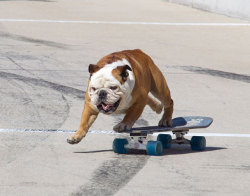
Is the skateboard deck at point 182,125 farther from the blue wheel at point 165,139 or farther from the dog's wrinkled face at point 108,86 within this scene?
the dog's wrinkled face at point 108,86

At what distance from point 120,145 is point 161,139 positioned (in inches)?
28.8

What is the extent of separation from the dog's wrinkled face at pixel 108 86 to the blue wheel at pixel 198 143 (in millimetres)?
1414

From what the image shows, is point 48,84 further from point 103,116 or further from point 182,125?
point 182,125

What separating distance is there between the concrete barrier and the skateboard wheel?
50.7 ft

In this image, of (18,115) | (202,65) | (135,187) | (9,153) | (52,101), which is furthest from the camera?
(202,65)

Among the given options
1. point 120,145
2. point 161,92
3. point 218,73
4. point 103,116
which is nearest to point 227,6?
point 218,73

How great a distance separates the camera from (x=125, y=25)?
915 inches

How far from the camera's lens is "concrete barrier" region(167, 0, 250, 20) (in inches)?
957

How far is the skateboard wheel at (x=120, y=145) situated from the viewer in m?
9.41

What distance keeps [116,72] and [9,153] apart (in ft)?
6.16

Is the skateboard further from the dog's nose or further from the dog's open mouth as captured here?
the dog's nose

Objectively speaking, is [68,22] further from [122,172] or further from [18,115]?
[122,172]

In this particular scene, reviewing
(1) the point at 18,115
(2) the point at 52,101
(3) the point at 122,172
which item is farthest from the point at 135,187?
(2) the point at 52,101

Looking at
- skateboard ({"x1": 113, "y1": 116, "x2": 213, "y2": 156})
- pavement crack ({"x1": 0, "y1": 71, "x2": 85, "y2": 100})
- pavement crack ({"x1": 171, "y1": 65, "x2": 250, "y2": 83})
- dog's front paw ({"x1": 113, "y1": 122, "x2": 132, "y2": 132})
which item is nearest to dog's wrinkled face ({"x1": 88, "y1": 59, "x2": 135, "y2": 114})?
dog's front paw ({"x1": 113, "y1": 122, "x2": 132, "y2": 132})
